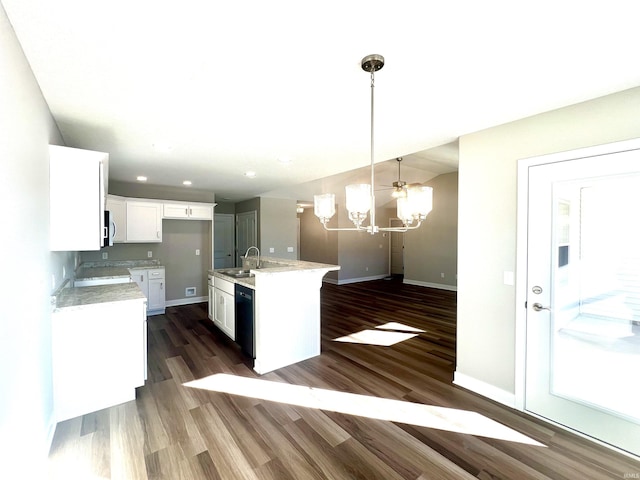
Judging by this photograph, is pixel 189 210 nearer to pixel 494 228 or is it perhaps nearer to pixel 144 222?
pixel 144 222

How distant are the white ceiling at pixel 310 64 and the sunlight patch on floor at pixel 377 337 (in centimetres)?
266

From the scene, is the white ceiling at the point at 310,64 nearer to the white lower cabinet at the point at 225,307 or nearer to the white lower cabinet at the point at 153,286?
the white lower cabinet at the point at 225,307

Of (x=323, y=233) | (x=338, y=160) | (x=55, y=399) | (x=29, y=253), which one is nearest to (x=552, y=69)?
(x=338, y=160)

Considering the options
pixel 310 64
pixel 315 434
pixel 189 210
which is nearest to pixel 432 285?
pixel 189 210

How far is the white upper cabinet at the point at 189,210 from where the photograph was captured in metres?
5.32

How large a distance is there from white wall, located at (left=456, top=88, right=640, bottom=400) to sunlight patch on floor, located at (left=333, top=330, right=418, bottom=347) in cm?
124

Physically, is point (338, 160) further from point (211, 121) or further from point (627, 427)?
point (627, 427)

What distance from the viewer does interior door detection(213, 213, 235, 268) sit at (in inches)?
305

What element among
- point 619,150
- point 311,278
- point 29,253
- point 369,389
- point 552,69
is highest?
point 552,69

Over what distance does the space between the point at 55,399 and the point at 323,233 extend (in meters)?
7.26

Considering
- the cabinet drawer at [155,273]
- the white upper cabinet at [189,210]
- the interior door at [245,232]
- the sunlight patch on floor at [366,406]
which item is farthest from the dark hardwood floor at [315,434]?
the interior door at [245,232]

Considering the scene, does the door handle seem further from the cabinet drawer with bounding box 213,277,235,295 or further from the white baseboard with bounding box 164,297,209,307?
the white baseboard with bounding box 164,297,209,307

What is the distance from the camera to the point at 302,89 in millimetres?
1885

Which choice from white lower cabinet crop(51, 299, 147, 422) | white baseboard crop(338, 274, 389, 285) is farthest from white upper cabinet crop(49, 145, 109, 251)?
white baseboard crop(338, 274, 389, 285)
